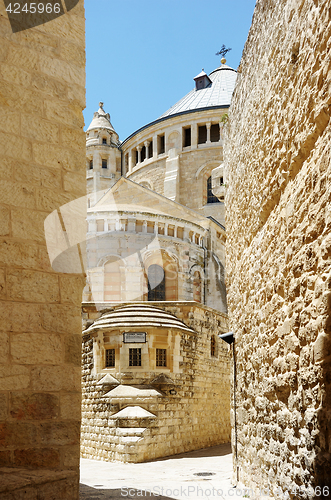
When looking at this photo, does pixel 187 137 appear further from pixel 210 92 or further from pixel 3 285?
pixel 3 285

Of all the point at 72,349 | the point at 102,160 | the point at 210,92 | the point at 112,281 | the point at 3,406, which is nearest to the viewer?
the point at 3,406

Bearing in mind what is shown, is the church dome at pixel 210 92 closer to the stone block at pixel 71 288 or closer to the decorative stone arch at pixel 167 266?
the decorative stone arch at pixel 167 266

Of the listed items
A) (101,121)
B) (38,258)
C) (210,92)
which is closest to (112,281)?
(38,258)

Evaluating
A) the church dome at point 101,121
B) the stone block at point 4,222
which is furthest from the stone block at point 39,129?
the church dome at point 101,121

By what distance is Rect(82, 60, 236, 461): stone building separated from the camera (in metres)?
13.1

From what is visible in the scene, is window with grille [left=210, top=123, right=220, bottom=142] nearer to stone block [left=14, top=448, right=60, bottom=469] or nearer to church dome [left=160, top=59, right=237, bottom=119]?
church dome [left=160, top=59, right=237, bottom=119]

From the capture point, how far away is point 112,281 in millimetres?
20156

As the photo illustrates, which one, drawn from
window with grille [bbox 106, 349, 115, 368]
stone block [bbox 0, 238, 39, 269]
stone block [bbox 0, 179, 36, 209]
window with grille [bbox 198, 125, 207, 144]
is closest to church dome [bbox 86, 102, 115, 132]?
window with grille [bbox 198, 125, 207, 144]

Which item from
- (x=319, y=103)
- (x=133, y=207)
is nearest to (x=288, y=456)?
(x=319, y=103)

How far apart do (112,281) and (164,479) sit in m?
12.1

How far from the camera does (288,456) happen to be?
434 cm

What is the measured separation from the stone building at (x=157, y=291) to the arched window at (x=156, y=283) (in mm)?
44

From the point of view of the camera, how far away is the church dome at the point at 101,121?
37.9 meters

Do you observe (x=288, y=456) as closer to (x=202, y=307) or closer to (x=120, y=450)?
(x=120, y=450)
